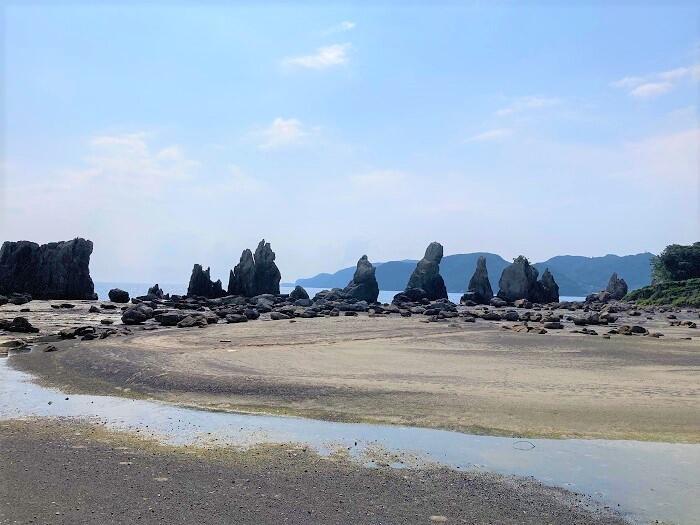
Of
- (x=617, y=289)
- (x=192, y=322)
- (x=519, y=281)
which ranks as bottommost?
(x=192, y=322)

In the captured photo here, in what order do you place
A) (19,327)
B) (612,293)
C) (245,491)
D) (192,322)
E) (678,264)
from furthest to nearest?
(612,293) → (678,264) → (192,322) → (19,327) → (245,491)

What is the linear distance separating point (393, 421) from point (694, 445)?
785 centimetres

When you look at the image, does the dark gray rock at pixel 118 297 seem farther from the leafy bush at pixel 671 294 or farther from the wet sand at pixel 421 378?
the leafy bush at pixel 671 294

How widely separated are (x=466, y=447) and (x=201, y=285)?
9774 cm

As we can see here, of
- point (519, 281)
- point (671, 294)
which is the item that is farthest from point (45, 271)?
point (671, 294)

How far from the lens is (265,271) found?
115 m

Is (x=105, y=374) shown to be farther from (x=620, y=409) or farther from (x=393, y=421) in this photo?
(x=620, y=409)

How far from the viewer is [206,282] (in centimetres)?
10775

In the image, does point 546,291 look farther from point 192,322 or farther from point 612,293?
point 192,322

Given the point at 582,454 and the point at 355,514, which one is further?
the point at 582,454

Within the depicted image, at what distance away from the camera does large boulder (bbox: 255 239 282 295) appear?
4500 inches

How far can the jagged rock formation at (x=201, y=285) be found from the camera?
10694cm

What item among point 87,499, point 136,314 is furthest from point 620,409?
point 136,314

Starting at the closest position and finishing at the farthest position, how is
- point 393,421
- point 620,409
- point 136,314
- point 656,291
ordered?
1. point 393,421
2. point 620,409
3. point 136,314
4. point 656,291
